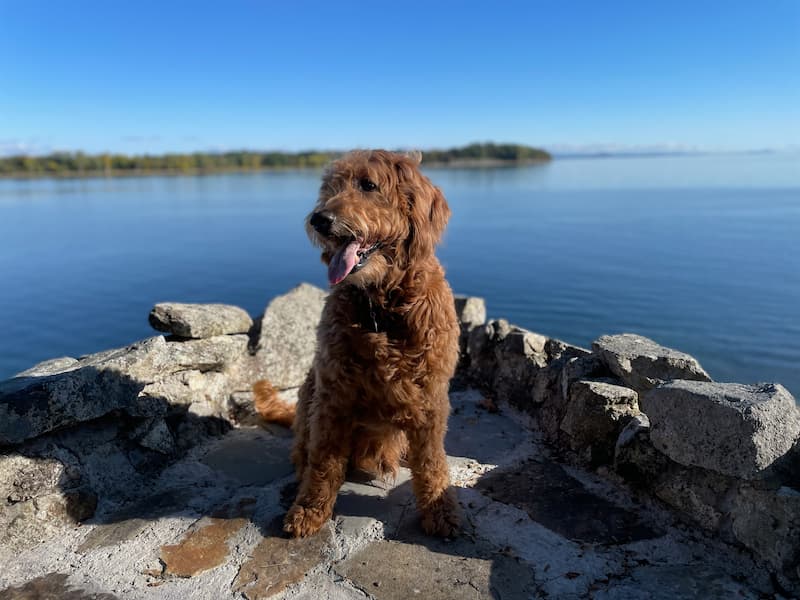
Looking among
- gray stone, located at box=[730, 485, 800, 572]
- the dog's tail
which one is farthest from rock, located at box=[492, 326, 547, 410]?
gray stone, located at box=[730, 485, 800, 572]

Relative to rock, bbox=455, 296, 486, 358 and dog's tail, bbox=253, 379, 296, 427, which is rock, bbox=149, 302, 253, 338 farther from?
rock, bbox=455, 296, 486, 358

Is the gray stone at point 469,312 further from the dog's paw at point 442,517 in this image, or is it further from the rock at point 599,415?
the dog's paw at point 442,517

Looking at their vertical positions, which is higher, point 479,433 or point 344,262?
point 344,262

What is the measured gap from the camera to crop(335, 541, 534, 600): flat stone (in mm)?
2934

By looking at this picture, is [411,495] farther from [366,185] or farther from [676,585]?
[366,185]

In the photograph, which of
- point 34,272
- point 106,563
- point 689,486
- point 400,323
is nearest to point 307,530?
point 106,563

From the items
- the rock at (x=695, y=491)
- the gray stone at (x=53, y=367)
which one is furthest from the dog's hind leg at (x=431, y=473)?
the gray stone at (x=53, y=367)

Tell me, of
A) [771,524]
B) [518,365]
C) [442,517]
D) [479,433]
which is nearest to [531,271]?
[518,365]

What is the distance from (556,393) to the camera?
4.75 m

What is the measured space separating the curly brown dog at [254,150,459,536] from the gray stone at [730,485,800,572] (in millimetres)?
1647

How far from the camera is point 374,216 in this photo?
3102 mm

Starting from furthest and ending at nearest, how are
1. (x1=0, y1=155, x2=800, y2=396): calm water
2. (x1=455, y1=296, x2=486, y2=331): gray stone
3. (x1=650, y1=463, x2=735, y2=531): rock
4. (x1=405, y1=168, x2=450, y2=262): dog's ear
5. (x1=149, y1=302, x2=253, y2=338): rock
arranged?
(x1=0, y1=155, x2=800, y2=396): calm water → (x1=455, y1=296, x2=486, y2=331): gray stone → (x1=149, y1=302, x2=253, y2=338): rock → (x1=405, y1=168, x2=450, y2=262): dog's ear → (x1=650, y1=463, x2=735, y2=531): rock

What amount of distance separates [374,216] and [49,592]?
9.13ft

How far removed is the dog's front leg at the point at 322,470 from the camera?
3.56m
